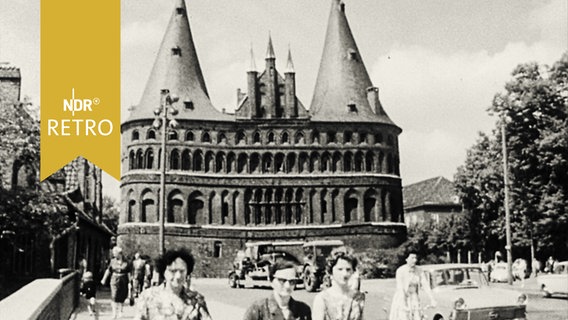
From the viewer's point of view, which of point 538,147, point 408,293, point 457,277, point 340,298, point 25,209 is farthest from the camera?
point 538,147

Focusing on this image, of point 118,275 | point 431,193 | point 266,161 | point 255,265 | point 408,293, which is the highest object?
point 266,161

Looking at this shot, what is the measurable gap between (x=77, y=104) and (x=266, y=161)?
4617cm

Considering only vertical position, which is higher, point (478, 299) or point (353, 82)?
point (353, 82)

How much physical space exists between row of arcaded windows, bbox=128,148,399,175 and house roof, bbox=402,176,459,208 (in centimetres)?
2238

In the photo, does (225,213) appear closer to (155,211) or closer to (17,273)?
(155,211)

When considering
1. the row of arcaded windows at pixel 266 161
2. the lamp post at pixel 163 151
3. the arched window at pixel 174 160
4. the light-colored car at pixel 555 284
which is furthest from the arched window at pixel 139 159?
the light-colored car at pixel 555 284

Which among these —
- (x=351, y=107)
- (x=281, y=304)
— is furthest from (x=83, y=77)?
(x=351, y=107)

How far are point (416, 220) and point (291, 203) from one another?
27.3 metres

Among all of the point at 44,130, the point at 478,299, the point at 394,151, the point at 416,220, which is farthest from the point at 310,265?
the point at 416,220

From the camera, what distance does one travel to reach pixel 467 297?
41.1 feet

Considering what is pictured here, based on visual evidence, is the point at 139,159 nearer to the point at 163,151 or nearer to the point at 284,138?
the point at 284,138

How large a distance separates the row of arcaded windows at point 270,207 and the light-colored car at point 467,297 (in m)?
42.2

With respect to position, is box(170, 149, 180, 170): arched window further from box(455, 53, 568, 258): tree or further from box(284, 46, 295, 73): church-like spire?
box(455, 53, 568, 258): tree

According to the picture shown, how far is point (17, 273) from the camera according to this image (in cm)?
2481
